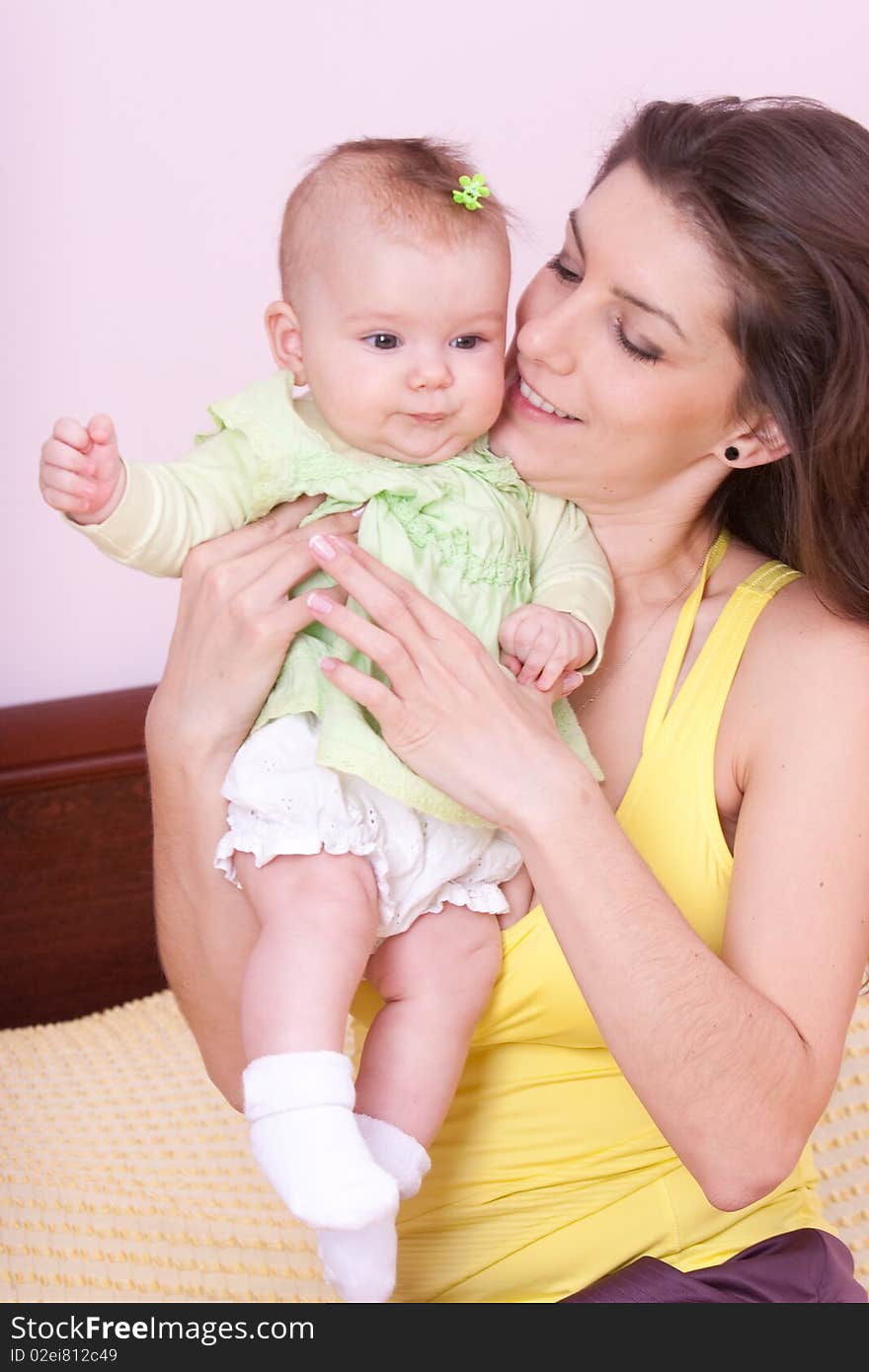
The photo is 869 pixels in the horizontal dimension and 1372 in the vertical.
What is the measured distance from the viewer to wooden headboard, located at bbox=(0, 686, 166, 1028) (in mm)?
2795

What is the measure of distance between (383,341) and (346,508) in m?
0.18

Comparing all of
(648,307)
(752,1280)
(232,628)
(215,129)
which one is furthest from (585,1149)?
(215,129)

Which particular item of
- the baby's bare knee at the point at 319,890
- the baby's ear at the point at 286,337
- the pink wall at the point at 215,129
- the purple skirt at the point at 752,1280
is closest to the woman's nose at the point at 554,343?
the baby's ear at the point at 286,337

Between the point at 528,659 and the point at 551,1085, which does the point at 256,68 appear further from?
the point at 551,1085

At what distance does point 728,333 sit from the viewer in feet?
5.71

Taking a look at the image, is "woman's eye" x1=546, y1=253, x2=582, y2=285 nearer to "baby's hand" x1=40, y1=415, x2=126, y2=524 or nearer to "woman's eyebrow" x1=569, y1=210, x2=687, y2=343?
"woman's eyebrow" x1=569, y1=210, x2=687, y2=343

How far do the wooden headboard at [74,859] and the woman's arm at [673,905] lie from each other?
4.28 ft

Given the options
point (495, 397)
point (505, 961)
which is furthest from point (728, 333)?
point (505, 961)

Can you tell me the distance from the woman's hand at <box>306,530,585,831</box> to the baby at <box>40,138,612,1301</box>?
0.13ft

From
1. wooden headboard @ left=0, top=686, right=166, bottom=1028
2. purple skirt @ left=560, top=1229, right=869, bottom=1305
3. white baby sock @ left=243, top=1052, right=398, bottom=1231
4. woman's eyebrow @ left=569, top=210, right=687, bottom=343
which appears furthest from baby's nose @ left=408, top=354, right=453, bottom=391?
wooden headboard @ left=0, top=686, right=166, bottom=1028

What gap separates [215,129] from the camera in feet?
8.96

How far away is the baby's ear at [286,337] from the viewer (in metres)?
1.68

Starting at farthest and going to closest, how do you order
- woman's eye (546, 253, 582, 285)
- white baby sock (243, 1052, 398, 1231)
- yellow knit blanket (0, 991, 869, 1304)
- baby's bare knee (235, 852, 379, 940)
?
yellow knit blanket (0, 991, 869, 1304), woman's eye (546, 253, 582, 285), baby's bare knee (235, 852, 379, 940), white baby sock (243, 1052, 398, 1231)
